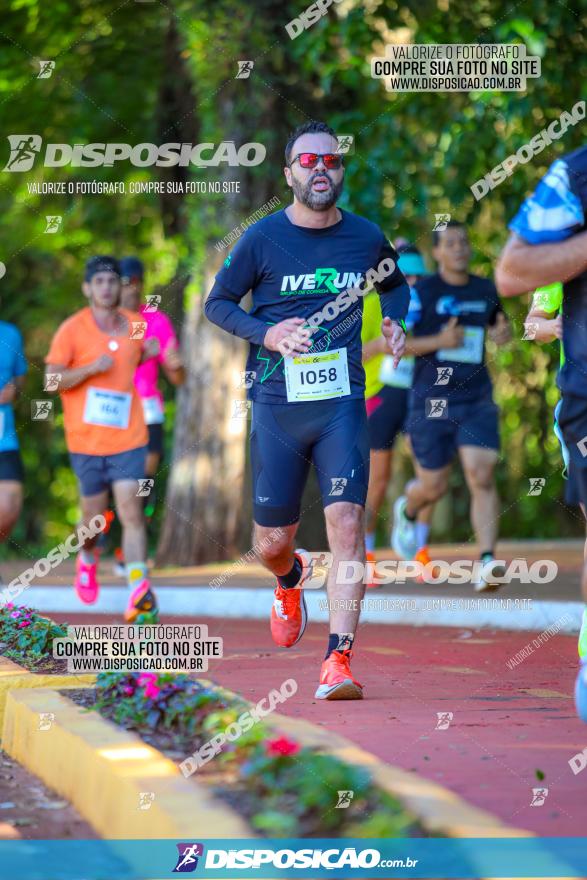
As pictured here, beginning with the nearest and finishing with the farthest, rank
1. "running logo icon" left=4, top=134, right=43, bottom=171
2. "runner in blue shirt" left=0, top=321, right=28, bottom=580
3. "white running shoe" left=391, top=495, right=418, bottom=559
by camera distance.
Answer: "runner in blue shirt" left=0, top=321, right=28, bottom=580
"white running shoe" left=391, top=495, right=418, bottom=559
"running logo icon" left=4, top=134, right=43, bottom=171

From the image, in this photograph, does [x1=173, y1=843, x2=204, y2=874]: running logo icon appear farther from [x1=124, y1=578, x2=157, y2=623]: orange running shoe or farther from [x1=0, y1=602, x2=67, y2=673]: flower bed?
[x1=124, y1=578, x2=157, y2=623]: orange running shoe

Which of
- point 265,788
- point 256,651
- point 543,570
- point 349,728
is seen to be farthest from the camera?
point 543,570

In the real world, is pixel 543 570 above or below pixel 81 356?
below

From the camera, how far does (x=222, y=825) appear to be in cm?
414

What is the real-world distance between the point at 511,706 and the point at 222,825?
2.87 metres

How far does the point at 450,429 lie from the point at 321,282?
481cm

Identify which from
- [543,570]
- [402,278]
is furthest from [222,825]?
[543,570]

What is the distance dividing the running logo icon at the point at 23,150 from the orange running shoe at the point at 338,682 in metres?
11.4

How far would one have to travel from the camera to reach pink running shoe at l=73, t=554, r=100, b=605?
11328mm

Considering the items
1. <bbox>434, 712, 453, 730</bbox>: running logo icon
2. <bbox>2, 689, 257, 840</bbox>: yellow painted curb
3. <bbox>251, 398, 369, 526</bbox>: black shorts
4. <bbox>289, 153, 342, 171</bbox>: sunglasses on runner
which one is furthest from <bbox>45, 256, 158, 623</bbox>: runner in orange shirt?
<bbox>434, 712, 453, 730</bbox>: running logo icon

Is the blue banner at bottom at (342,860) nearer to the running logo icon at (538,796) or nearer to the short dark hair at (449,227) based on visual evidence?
the running logo icon at (538,796)

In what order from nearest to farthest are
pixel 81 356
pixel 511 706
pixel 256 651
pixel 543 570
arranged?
pixel 511 706, pixel 256 651, pixel 81 356, pixel 543 570

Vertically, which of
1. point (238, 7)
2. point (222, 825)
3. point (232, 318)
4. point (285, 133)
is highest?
point (238, 7)

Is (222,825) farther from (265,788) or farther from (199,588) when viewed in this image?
(199,588)
